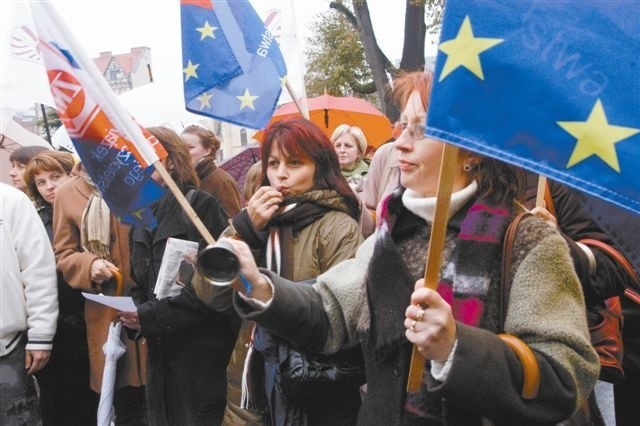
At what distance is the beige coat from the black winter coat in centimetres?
25

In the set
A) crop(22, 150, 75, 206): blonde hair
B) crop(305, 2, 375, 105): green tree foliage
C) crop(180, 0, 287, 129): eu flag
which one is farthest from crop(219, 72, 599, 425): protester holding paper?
crop(305, 2, 375, 105): green tree foliage

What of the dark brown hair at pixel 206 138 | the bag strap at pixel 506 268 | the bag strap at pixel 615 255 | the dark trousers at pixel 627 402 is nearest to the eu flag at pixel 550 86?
the bag strap at pixel 506 268

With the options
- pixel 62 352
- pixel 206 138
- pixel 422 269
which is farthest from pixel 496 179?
pixel 206 138

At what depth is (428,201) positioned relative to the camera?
181 cm

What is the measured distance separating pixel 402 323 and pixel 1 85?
14.8 ft

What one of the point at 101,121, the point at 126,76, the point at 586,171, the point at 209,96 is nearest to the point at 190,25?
the point at 209,96

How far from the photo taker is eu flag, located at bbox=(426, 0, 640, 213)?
4.66ft

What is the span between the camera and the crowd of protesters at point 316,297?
5.11 feet

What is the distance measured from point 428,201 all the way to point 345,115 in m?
6.48

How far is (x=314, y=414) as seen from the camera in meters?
2.65

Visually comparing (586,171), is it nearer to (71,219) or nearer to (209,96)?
(209,96)

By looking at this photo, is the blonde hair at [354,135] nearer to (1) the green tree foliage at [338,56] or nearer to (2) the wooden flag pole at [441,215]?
(2) the wooden flag pole at [441,215]

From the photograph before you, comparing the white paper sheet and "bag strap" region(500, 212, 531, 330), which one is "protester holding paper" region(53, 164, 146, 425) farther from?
"bag strap" region(500, 212, 531, 330)

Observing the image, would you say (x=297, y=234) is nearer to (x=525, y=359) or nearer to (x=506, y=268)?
(x=506, y=268)
